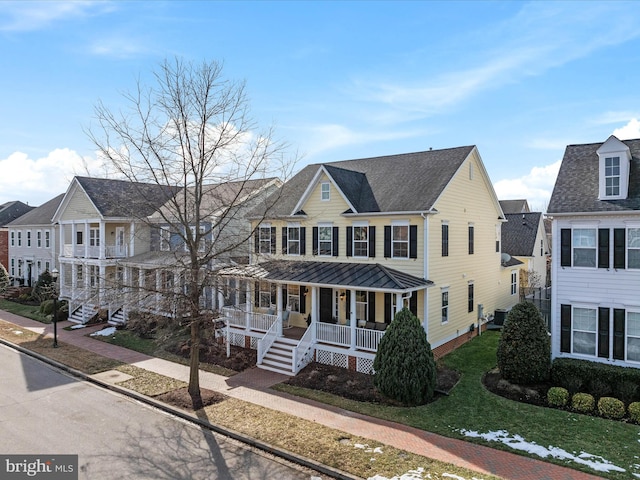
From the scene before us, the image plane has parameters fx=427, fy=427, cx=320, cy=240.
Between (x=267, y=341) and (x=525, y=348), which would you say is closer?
(x=525, y=348)

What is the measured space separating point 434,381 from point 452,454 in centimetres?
386

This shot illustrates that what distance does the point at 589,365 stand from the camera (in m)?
15.0

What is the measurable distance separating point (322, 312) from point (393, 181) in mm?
7639

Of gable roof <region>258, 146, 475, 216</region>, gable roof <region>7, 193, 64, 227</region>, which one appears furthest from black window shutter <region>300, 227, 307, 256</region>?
gable roof <region>7, 193, 64, 227</region>

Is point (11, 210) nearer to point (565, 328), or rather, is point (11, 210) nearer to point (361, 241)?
point (361, 241)

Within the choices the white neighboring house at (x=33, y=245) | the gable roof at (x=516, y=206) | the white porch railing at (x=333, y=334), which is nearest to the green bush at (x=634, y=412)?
the white porch railing at (x=333, y=334)

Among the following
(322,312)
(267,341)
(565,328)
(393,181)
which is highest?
(393,181)

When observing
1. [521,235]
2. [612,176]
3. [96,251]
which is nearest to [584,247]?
[612,176]

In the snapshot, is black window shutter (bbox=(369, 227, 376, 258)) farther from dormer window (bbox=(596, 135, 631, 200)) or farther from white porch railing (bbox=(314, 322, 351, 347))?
dormer window (bbox=(596, 135, 631, 200))

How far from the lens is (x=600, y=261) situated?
15.7m

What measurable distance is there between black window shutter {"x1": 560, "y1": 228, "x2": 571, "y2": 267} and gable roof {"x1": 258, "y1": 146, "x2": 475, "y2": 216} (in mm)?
5191

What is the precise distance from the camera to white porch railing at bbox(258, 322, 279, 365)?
19312 mm

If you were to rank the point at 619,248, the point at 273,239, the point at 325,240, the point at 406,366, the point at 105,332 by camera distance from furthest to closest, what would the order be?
the point at 105,332
the point at 273,239
the point at 325,240
the point at 619,248
the point at 406,366

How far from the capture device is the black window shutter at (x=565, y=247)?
16.4 m
